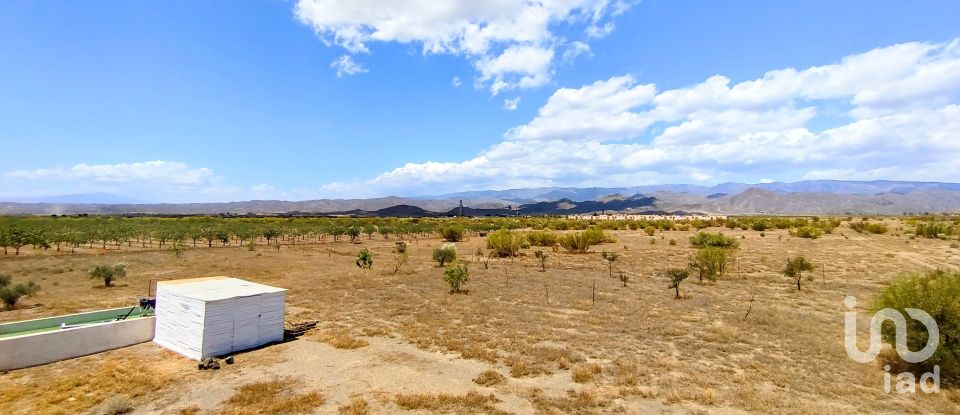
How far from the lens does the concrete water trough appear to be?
13.9 meters

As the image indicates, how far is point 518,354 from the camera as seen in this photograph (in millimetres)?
15414

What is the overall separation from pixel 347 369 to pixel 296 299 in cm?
1252

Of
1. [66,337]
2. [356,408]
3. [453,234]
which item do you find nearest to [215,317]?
[66,337]

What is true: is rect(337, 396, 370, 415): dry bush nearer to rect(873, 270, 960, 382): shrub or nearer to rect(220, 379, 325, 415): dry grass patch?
rect(220, 379, 325, 415): dry grass patch

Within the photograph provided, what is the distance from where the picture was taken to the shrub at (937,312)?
1265cm

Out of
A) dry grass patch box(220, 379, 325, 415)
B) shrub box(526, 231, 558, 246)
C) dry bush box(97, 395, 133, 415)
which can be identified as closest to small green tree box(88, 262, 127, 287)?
dry bush box(97, 395, 133, 415)

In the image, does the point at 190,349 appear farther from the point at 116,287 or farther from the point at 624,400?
the point at 116,287

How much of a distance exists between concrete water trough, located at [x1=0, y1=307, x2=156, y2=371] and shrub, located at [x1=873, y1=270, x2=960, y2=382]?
87.7ft

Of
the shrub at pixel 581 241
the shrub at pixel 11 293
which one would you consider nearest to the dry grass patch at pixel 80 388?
the shrub at pixel 11 293

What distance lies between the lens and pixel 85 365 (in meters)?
14.3

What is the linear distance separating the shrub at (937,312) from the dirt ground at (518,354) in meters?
1.36

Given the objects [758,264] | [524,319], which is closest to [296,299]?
[524,319]

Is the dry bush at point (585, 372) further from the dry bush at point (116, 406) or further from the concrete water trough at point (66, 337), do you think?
the concrete water trough at point (66, 337)

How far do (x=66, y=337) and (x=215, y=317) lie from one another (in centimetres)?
496
